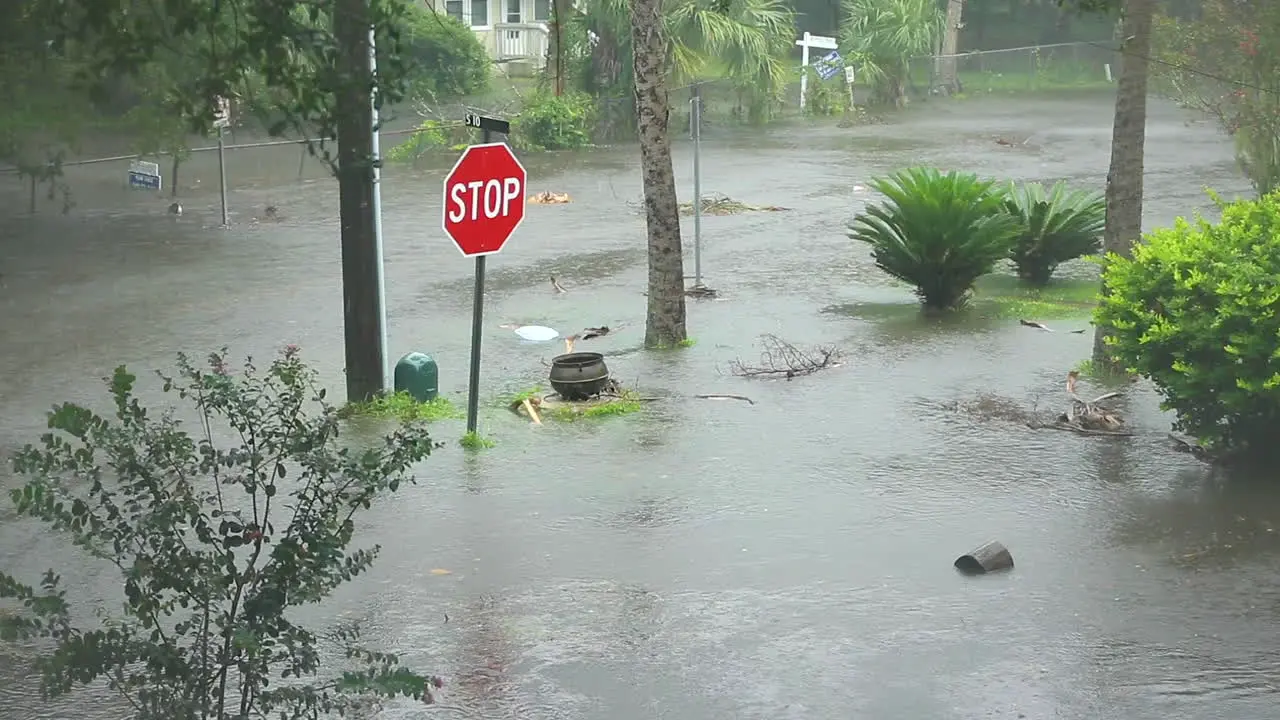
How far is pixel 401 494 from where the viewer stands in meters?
10.6

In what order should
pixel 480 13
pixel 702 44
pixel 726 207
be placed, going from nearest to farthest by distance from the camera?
pixel 726 207 < pixel 702 44 < pixel 480 13

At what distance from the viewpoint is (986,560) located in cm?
901

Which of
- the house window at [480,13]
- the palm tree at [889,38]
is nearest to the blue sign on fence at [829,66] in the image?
the palm tree at [889,38]

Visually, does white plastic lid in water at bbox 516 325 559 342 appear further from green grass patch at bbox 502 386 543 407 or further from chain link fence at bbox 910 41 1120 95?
chain link fence at bbox 910 41 1120 95

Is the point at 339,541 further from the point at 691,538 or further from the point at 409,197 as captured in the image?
the point at 409,197

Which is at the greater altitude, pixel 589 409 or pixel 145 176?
pixel 145 176

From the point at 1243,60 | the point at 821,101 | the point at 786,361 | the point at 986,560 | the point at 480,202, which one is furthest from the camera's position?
the point at 821,101

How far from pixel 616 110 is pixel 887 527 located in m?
26.2

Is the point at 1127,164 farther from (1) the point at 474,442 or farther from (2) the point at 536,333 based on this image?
(1) the point at 474,442

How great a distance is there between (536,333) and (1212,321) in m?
6.92

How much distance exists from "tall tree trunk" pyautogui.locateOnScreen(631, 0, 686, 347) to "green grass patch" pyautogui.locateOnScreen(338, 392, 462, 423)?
2825 mm

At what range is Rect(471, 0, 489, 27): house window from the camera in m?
51.1

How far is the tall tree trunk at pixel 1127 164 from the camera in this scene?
13.4 meters

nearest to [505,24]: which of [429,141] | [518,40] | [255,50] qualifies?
[518,40]
